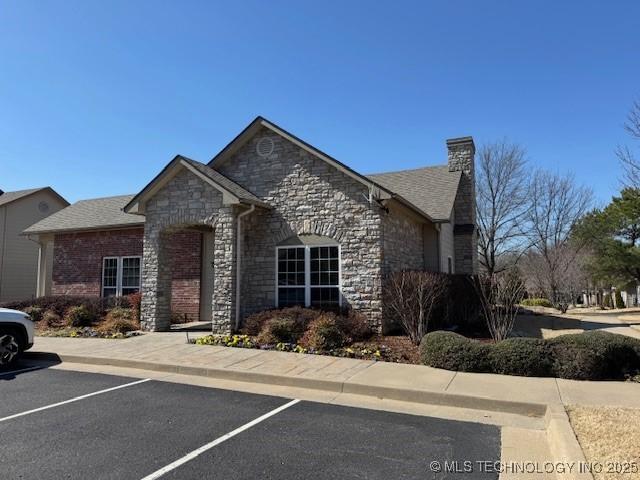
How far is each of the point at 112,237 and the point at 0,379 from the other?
10.9 meters

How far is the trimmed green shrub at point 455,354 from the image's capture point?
848 cm

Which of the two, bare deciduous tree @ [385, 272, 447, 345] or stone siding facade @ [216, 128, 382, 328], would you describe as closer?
bare deciduous tree @ [385, 272, 447, 345]

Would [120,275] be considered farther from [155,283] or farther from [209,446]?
[209,446]

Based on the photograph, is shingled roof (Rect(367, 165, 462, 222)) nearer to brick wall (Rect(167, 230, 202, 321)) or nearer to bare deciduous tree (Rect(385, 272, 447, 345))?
bare deciduous tree (Rect(385, 272, 447, 345))

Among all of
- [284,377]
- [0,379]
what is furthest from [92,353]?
[284,377]

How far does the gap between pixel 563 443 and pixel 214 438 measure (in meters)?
3.85

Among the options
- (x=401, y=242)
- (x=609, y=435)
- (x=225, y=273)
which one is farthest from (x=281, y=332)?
(x=609, y=435)

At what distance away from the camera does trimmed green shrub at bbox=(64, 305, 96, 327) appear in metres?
15.1

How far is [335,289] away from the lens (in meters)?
13.1

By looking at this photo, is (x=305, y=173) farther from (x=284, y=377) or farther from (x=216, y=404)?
(x=216, y=404)

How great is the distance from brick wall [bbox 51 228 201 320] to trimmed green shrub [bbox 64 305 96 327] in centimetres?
283

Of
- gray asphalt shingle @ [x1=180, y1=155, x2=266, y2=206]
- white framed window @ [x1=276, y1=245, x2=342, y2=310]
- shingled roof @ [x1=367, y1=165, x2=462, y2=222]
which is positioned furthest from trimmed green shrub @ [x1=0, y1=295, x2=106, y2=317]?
shingled roof @ [x1=367, y1=165, x2=462, y2=222]

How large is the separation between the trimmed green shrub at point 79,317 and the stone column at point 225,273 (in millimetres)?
5449

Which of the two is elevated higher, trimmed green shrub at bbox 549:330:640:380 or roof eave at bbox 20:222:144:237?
roof eave at bbox 20:222:144:237
